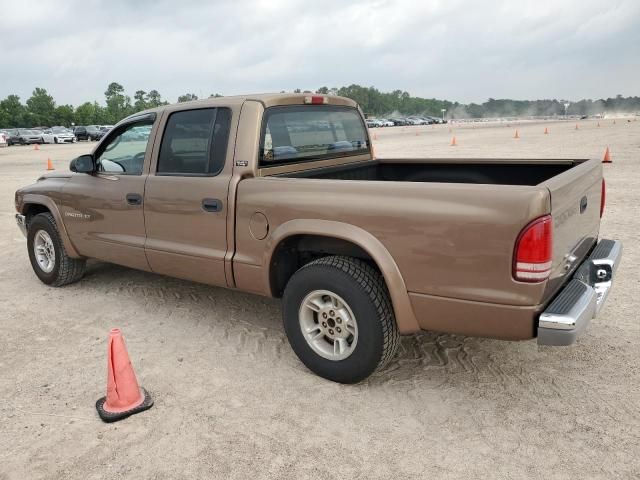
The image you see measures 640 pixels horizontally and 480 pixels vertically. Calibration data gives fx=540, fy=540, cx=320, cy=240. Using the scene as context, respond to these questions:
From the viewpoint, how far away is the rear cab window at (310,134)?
155 inches

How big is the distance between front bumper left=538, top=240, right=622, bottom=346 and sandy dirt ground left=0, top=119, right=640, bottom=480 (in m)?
0.60

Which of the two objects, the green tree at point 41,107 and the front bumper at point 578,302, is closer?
the front bumper at point 578,302

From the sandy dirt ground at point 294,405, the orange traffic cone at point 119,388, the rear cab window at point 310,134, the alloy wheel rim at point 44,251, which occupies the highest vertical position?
the rear cab window at point 310,134

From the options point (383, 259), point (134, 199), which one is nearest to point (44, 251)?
point (134, 199)

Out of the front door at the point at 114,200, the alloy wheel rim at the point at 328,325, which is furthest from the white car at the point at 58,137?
the alloy wheel rim at the point at 328,325

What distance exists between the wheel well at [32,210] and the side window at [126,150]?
4.01 ft

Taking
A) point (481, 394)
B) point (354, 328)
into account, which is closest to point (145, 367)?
point (354, 328)

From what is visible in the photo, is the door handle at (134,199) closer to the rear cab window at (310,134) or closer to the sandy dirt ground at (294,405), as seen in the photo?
the sandy dirt ground at (294,405)

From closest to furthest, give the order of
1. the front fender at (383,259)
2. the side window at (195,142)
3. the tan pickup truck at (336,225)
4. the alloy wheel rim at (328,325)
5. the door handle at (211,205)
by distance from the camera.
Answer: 1. the tan pickup truck at (336,225)
2. the front fender at (383,259)
3. the alloy wheel rim at (328,325)
4. the door handle at (211,205)
5. the side window at (195,142)

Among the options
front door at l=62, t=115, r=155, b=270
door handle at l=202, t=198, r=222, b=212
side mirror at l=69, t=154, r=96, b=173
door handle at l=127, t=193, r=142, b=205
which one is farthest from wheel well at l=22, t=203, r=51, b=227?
door handle at l=202, t=198, r=222, b=212

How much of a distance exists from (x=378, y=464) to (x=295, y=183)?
1.71 metres

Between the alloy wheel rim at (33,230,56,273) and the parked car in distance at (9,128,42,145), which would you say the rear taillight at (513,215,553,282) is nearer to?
the alloy wheel rim at (33,230,56,273)

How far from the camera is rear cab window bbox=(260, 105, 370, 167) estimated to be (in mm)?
3947

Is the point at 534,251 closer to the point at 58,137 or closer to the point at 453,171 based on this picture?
the point at 453,171
